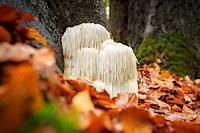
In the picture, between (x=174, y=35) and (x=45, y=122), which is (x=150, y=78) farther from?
(x=45, y=122)

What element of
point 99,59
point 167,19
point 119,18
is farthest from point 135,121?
point 119,18

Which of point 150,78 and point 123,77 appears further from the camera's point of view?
point 150,78

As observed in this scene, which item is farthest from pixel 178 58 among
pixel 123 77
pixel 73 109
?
pixel 73 109

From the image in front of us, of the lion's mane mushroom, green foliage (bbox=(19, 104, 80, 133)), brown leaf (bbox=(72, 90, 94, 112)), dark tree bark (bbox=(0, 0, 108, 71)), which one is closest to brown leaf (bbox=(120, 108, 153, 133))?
brown leaf (bbox=(72, 90, 94, 112))

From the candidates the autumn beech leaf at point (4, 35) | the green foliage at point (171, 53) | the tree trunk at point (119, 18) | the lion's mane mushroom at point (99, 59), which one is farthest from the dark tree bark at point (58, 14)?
the tree trunk at point (119, 18)

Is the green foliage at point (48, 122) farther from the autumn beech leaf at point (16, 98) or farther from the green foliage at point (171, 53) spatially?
the green foliage at point (171, 53)

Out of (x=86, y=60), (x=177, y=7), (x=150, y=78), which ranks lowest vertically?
(x=150, y=78)

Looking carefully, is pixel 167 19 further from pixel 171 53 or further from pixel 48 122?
pixel 48 122
